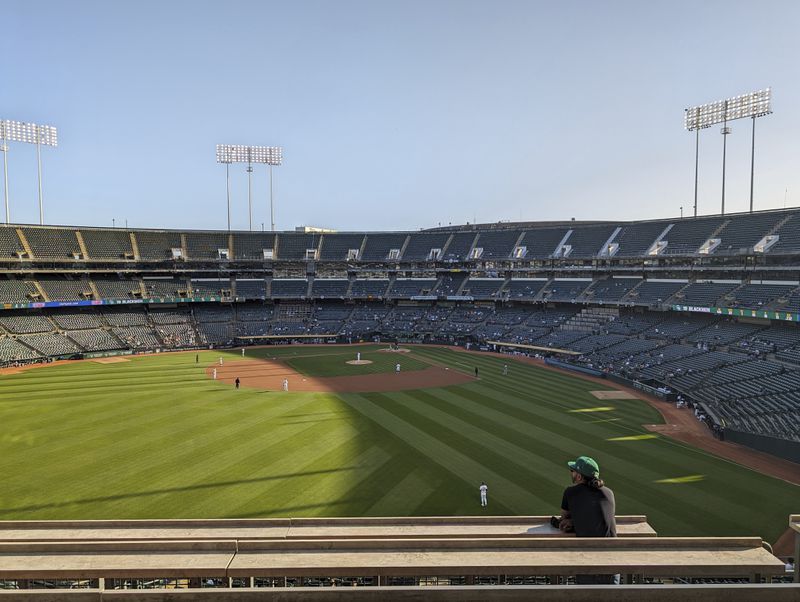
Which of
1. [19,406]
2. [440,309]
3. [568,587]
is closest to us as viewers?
[568,587]

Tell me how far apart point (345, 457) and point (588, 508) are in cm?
1983

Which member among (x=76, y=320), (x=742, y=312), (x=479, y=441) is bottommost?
(x=479, y=441)

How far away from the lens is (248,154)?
283ft

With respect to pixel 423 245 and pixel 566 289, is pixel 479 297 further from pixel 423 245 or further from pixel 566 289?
pixel 423 245

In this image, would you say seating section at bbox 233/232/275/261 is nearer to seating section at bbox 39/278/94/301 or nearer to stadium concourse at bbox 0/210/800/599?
stadium concourse at bbox 0/210/800/599

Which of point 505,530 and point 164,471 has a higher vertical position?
point 505,530

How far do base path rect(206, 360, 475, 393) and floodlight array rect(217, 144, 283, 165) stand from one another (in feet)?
161

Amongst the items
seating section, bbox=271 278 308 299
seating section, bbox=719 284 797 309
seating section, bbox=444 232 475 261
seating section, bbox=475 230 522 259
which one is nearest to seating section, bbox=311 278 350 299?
seating section, bbox=271 278 308 299

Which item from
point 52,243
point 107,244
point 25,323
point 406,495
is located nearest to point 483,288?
point 406,495

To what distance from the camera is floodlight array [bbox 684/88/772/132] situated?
53906 millimetres

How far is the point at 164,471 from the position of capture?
22.4 metres

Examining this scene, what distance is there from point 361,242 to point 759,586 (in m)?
86.5

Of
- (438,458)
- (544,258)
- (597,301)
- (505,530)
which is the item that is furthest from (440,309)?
(505,530)

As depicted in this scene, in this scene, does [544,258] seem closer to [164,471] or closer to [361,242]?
[361,242]
